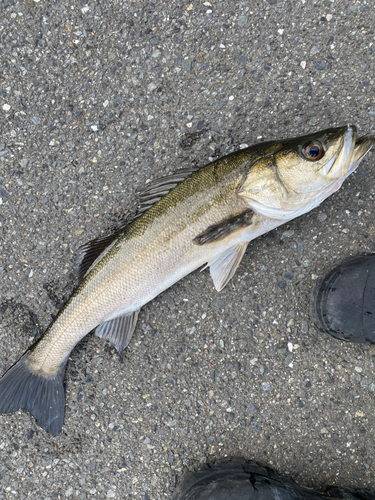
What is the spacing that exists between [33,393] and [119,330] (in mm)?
833

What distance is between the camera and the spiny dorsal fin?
Answer: 2.45 metres

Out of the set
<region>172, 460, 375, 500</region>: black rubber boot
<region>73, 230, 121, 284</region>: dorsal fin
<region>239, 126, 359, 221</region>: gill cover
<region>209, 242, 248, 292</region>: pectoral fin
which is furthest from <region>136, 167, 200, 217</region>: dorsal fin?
<region>172, 460, 375, 500</region>: black rubber boot

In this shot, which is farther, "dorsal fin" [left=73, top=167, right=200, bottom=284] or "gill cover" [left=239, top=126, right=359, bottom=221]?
"dorsal fin" [left=73, top=167, right=200, bottom=284]

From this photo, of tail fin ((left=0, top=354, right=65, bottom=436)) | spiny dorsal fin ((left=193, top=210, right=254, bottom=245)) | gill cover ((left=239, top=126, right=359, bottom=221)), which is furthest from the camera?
tail fin ((left=0, top=354, right=65, bottom=436))

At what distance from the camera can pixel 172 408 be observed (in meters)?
2.91

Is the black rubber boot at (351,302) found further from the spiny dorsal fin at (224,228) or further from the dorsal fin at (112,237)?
the dorsal fin at (112,237)

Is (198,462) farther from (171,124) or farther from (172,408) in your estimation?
(171,124)

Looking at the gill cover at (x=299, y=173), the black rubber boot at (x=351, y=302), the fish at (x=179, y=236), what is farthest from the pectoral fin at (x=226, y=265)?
the black rubber boot at (x=351, y=302)

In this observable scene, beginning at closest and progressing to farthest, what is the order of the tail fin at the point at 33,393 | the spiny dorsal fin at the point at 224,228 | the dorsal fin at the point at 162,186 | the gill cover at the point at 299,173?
the gill cover at the point at 299,173 → the spiny dorsal fin at the point at 224,228 → the dorsal fin at the point at 162,186 → the tail fin at the point at 33,393

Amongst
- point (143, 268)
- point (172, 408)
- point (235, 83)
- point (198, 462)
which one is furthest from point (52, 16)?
point (198, 462)

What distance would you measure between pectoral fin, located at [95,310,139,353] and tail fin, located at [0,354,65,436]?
0.42m

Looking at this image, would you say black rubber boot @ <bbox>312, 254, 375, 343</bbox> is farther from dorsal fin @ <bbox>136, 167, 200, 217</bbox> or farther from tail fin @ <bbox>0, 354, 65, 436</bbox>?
tail fin @ <bbox>0, 354, 65, 436</bbox>

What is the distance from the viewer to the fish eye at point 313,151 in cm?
228

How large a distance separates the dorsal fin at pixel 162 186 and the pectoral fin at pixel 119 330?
831 mm
